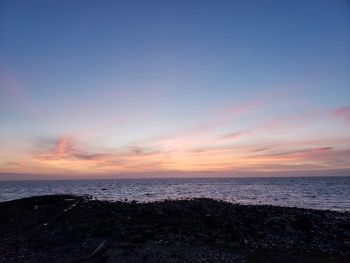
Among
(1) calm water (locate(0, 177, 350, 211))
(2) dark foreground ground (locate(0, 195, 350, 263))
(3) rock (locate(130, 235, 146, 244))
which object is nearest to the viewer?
(2) dark foreground ground (locate(0, 195, 350, 263))

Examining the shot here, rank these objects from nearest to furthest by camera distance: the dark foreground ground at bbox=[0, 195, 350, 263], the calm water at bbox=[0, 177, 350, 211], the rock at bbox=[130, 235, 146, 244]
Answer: the dark foreground ground at bbox=[0, 195, 350, 263], the rock at bbox=[130, 235, 146, 244], the calm water at bbox=[0, 177, 350, 211]

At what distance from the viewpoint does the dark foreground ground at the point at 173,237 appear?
56.8 ft

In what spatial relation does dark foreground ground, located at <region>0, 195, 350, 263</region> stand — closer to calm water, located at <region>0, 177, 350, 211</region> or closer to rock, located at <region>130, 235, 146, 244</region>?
rock, located at <region>130, 235, 146, 244</region>

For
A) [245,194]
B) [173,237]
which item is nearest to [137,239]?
[173,237]

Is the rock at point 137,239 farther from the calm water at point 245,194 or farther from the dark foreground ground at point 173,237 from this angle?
the calm water at point 245,194

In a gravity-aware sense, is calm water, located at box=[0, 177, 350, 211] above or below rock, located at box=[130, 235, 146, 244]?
above

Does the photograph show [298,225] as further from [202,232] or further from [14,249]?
[14,249]

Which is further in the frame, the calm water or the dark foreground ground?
the calm water

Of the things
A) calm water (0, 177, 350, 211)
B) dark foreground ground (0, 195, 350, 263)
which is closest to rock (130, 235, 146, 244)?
dark foreground ground (0, 195, 350, 263)

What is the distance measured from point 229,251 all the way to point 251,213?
1271 centimetres

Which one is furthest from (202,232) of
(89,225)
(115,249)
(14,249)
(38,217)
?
(38,217)

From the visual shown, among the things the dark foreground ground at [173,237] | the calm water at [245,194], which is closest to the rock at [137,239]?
the dark foreground ground at [173,237]

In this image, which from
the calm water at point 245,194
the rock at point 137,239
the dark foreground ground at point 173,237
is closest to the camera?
the dark foreground ground at point 173,237

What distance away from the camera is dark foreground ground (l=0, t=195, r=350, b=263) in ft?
56.8
